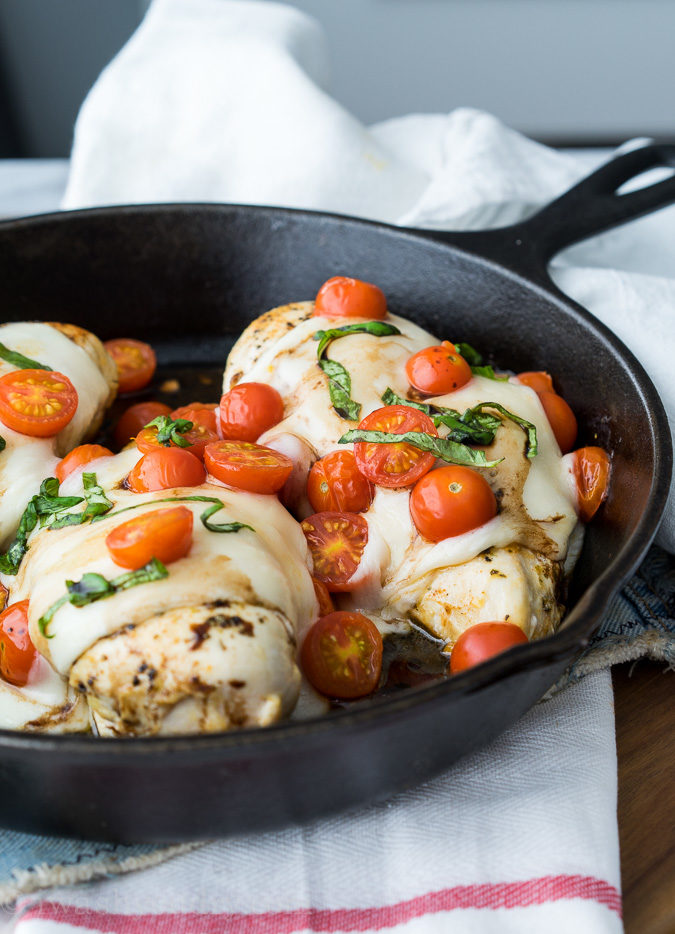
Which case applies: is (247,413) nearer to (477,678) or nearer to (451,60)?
(477,678)

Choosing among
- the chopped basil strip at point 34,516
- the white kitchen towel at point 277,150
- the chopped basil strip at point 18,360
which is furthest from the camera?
the white kitchen towel at point 277,150

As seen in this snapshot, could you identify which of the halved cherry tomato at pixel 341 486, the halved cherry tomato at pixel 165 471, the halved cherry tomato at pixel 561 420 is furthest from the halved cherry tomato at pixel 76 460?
the halved cherry tomato at pixel 561 420

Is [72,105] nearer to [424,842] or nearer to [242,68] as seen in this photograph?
[242,68]

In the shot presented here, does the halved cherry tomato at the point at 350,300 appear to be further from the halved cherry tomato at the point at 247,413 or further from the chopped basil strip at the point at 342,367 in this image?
the halved cherry tomato at the point at 247,413

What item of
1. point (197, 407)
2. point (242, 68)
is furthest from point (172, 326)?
point (242, 68)

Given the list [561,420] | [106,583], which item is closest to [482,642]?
[106,583]
